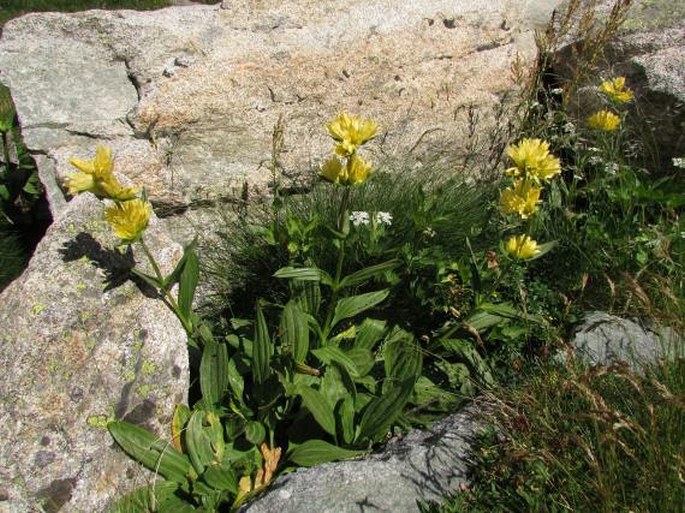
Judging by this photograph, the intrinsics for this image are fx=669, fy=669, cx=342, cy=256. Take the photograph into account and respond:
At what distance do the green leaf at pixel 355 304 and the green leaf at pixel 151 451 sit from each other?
92 cm

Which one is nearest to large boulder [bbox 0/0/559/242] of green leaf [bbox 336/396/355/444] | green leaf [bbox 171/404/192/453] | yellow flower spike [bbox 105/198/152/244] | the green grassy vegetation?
yellow flower spike [bbox 105/198/152/244]

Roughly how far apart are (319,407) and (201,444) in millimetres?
530

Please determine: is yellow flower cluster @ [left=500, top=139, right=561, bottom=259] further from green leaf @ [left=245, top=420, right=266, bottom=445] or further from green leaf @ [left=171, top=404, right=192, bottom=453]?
green leaf @ [left=171, top=404, right=192, bottom=453]

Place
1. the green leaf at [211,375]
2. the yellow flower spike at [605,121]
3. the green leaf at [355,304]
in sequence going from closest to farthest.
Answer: the green leaf at [211,375] < the green leaf at [355,304] < the yellow flower spike at [605,121]

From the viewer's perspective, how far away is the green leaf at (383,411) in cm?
283

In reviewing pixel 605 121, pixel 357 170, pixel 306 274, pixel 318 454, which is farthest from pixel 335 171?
pixel 605 121

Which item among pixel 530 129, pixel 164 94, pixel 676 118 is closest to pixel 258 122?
pixel 164 94

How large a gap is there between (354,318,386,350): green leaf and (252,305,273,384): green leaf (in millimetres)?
498

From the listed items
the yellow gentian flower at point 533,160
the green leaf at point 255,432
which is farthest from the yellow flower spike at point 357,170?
the green leaf at point 255,432

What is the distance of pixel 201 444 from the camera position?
288 cm

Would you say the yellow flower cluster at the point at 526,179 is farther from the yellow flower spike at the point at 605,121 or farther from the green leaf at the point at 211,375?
the green leaf at the point at 211,375

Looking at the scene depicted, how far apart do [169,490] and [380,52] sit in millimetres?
2907

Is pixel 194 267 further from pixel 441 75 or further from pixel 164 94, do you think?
pixel 441 75

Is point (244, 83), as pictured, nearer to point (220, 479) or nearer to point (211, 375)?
point (211, 375)
